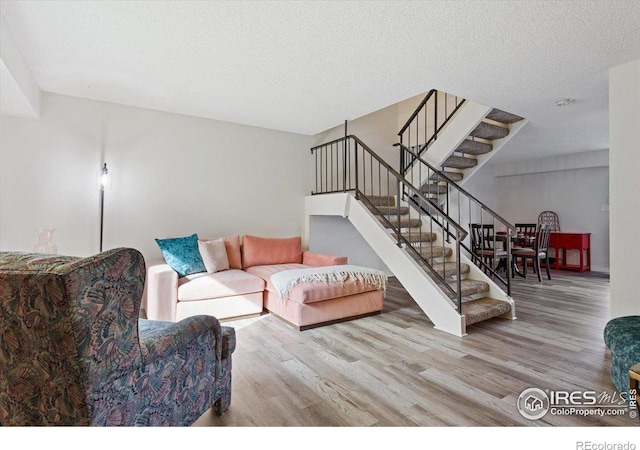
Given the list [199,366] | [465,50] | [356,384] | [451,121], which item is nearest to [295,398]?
[356,384]

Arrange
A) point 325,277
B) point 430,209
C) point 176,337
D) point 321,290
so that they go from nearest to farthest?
point 176,337, point 321,290, point 325,277, point 430,209

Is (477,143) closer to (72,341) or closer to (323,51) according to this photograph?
(323,51)

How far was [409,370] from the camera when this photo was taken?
7.91 feet

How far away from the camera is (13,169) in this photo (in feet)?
11.8

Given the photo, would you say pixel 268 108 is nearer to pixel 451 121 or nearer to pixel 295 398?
pixel 451 121

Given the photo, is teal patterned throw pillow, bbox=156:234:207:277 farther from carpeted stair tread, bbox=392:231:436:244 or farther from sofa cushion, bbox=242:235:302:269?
carpeted stair tread, bbox=392:231:436:244

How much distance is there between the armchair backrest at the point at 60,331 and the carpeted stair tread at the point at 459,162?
4.86 meters

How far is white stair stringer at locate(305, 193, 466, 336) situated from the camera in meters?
3.22

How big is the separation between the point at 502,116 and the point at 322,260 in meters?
3.07

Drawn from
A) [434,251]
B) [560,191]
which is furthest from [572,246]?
[434,251]

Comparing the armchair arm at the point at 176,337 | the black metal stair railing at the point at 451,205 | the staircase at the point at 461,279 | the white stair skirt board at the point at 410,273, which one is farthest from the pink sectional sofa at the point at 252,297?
the armchair arm at the point at 176,337

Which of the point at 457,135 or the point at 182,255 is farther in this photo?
the point at 457,135

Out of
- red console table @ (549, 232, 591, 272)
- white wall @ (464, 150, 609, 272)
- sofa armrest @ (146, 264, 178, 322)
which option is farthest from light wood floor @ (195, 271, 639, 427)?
white wall @ (464, 150, 609, 272)

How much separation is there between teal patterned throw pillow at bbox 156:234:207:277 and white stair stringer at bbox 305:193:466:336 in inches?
75.2
